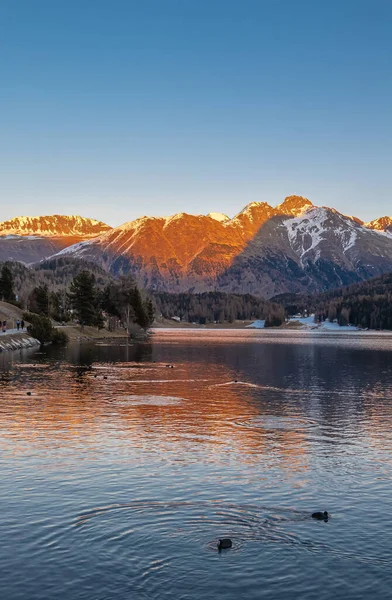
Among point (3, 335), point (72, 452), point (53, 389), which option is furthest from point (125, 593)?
point (3, 335)

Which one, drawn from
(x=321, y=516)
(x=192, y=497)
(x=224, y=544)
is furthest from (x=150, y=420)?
(x=224, y=544)

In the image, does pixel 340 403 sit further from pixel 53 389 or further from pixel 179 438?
pixel 53 389

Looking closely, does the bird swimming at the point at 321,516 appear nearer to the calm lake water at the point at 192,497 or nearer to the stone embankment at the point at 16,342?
the calm lake water at the point at 192,497

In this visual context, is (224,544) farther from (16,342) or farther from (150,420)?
(16,342)

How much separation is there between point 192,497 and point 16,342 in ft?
404

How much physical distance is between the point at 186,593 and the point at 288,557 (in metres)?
4.71

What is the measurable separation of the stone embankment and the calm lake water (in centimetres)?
7566

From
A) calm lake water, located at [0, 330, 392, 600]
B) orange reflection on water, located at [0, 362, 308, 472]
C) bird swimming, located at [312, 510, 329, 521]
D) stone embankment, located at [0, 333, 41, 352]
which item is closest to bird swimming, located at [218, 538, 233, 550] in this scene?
calm lake water, located at [0, 330, 392, 600]

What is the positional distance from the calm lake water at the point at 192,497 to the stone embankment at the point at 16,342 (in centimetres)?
7566

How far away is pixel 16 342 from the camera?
148m

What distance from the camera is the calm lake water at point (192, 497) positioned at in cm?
2239

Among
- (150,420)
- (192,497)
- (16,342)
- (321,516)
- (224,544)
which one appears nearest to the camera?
(224,544)

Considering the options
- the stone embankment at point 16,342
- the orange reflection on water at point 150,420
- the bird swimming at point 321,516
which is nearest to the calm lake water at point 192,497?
the orange reflection on water at point 150,420

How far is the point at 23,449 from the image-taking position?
41.8 metres
